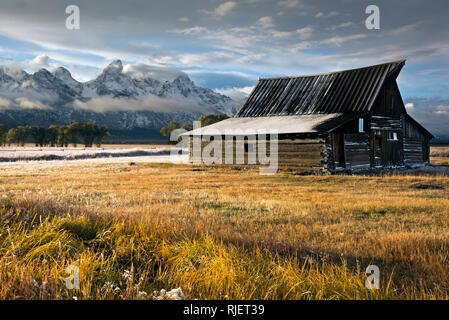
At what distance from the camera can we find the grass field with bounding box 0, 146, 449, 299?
3.60 m

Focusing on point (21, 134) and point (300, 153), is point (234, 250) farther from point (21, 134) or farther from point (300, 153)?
point (21, 134)

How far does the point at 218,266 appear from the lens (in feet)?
13.2

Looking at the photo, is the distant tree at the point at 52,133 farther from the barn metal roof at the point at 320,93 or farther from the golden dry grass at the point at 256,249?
the golden dry grass at the point at 256,249

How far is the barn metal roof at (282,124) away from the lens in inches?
953

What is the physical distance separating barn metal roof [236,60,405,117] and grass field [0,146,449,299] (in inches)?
685

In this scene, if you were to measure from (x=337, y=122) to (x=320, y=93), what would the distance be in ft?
21.5

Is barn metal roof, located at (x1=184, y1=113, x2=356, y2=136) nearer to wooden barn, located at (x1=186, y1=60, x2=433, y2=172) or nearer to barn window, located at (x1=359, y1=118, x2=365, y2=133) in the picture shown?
wooden barn, located at (x1=186, y1=60, x2=433, y2=172)

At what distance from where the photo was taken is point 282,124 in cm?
2730

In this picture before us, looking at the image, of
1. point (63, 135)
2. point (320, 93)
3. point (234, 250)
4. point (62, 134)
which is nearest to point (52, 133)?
point (62, 134)

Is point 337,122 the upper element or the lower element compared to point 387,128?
upper

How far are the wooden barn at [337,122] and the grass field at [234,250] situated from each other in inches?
512
